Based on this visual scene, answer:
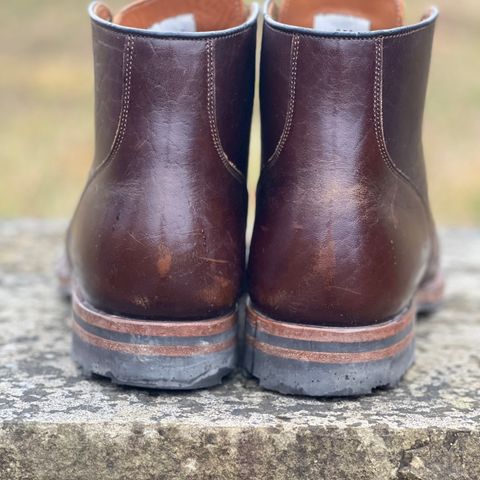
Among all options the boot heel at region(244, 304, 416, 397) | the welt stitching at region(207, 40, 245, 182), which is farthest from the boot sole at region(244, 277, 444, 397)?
the welt stitching at region(207, 40, 245, 182)

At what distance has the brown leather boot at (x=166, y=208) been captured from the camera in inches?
53.7

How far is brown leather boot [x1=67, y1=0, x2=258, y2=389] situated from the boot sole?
2.0 inches

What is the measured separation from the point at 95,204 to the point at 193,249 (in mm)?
164

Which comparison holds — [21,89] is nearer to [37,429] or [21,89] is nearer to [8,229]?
[8,229]

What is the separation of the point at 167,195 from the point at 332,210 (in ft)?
0.72

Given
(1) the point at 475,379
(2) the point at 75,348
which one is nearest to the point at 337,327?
(1) the point at 475,379

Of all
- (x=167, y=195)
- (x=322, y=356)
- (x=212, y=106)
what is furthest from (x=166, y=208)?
(x=322, y=356)

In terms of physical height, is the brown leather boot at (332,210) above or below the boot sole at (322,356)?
above

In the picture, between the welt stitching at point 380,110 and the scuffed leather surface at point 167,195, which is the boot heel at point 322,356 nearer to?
the scuffed leather surface at point 167,195

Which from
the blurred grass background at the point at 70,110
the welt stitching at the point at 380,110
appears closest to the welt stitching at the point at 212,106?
the welt stitching at the point at 380,110

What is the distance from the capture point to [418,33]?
4.63 ft

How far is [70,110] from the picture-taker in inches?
169

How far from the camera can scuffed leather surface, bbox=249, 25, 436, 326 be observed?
1365mm

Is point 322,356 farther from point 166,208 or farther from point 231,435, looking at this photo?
point 166,208
